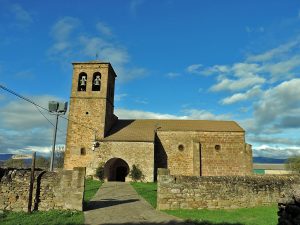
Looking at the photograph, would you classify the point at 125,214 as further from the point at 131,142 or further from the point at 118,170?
the point at 118,170

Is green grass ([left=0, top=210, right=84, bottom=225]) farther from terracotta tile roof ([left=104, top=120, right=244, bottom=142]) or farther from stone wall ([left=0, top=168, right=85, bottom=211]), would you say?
terracotta tile roof ([left=104, top=120, right=244, bottom=142])

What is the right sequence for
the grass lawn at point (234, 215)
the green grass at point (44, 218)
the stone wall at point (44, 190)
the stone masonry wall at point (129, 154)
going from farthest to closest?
the stone masonry wall at point (129, 154) < the stone wall at point (44, 190) < the grass lawn at point (234, 215) < the green grass at point (44, 218)

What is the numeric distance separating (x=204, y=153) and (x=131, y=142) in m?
8.42

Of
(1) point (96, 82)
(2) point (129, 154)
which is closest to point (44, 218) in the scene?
(2) point (129, 154)

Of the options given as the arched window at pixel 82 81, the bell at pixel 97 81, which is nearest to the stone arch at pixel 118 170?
the bell at pixel 97 81

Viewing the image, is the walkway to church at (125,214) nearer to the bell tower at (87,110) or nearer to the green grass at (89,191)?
the green grass at (89,191)

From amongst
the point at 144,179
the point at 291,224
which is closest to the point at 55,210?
the point at 291,224

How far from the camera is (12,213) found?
1114 centimetres

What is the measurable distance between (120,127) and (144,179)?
23.6 ft

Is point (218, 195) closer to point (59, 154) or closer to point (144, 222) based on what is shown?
point (144, 222)

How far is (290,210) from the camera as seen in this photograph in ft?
19.8

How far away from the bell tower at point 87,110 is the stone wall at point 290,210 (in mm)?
23973

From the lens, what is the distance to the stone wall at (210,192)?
12.2 m

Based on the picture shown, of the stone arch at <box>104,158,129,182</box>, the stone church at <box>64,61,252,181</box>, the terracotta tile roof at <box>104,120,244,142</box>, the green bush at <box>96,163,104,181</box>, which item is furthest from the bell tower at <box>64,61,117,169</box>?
the stone arch at <box>104,158,129,182</box>
